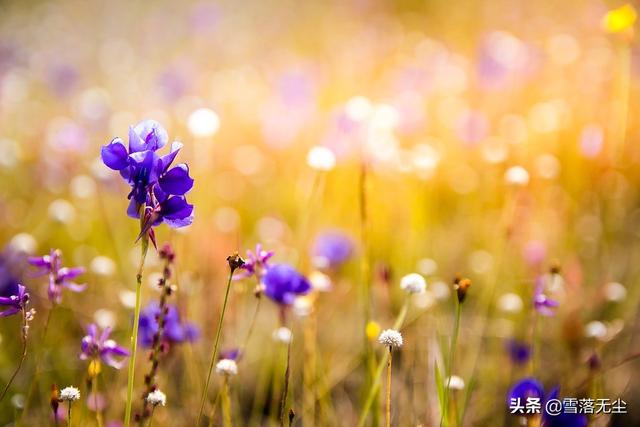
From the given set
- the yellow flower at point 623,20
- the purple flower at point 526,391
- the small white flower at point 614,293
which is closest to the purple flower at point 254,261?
the purple flower at point 526,391

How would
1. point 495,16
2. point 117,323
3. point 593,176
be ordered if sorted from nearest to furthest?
point 117,323, point 593,176, point 495,16

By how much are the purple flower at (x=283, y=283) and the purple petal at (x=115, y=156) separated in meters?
0.46

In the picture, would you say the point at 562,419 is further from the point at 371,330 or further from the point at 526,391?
the point at 371,330

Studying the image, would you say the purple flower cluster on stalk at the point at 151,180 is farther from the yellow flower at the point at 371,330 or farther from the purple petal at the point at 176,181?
the yellow flower at the point at 371,330

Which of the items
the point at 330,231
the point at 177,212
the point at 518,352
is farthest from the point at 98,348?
the point at 330,231

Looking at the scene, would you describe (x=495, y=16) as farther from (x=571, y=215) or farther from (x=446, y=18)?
(x=571, y=215)

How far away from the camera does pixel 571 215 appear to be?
104 inches

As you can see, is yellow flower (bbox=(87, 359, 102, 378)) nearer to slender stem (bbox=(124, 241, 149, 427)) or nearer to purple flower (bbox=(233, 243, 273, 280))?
slender stem (bbox=(124, 241, 149, 427))

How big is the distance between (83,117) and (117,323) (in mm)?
1896

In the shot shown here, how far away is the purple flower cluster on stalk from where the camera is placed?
0.99 m

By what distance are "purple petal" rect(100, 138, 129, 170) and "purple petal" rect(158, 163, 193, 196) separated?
0.06 meters

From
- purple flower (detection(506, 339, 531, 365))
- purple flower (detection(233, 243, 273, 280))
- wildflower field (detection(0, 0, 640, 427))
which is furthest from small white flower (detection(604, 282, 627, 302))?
purple flower (detection(233, 243, 273, 280))

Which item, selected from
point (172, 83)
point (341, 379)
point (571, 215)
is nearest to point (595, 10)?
point (571, 215)

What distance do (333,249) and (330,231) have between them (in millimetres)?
232
